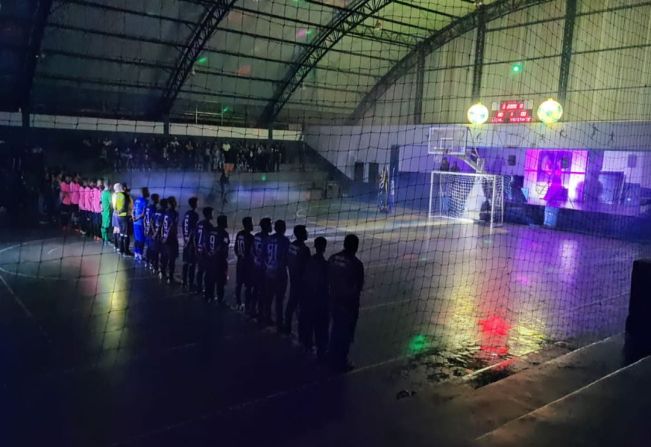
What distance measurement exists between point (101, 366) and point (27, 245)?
7920 millimetres

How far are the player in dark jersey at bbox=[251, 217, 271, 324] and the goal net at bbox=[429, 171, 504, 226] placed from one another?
1384 centimetres

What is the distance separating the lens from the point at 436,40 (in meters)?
25.4

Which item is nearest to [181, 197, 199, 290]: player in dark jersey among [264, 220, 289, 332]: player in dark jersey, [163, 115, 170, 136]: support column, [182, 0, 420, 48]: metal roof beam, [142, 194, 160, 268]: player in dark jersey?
[142, 194, 160, 268]: player in dark jersey

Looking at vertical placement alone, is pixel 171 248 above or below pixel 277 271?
below

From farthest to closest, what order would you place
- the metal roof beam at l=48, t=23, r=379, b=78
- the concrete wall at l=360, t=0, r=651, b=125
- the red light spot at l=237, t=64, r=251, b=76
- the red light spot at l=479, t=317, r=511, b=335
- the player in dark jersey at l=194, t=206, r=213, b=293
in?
the red light spot at l=237, t=64, r=251, b=76
the concrete wall at l=360, t=0, r=651, b=125
the metal roof beam at l=48, t=23, r=379, b=78
the player in dark jersey at l=194, t=206, r=213, b=293
the red light spot at l=479, t=317, r=511, b=335

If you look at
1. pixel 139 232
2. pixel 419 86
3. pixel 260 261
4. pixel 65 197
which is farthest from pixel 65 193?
pixel 419 86

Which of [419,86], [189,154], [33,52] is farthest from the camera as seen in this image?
[419,86]

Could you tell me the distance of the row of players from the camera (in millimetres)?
4898

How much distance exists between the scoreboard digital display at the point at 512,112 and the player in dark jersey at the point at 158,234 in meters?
16.4

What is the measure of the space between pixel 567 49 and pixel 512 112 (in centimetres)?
352

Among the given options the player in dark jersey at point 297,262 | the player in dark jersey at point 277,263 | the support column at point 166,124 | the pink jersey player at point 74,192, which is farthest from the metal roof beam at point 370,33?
the player in dark jersey at point 297,262

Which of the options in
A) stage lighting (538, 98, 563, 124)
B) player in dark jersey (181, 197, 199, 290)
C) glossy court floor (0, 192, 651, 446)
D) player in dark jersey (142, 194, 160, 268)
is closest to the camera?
glossy court floor (0, 192, 651, 446)

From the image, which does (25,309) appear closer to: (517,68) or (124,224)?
(124,224)

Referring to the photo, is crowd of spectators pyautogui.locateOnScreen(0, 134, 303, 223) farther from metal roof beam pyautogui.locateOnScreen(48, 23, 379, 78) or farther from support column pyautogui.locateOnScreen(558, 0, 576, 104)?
support column pyautogui.locateOnScreen(558, 0, 576, 104)
